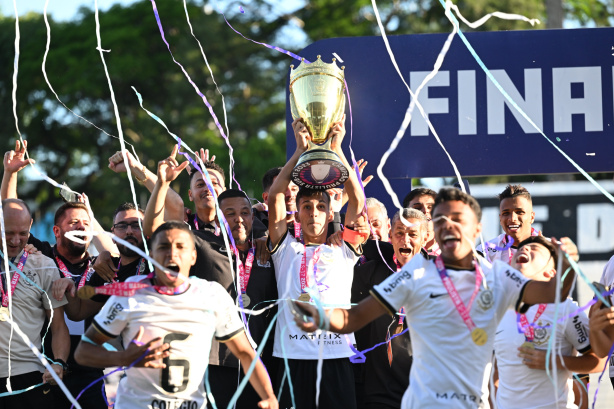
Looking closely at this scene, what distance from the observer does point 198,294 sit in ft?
16.2

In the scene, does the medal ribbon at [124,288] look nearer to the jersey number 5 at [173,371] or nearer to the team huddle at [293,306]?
the team huddle at [293,306]

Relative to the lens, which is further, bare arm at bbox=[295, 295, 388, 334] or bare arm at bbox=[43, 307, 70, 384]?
bare arm at bbox=[43, 307, 70, 384]

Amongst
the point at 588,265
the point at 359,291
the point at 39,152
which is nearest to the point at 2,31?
the point at 39,152

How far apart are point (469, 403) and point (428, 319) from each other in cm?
46

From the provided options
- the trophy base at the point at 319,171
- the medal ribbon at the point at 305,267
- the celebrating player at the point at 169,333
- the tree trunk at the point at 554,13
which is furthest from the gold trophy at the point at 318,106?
the tree trunk at the point at 554,13

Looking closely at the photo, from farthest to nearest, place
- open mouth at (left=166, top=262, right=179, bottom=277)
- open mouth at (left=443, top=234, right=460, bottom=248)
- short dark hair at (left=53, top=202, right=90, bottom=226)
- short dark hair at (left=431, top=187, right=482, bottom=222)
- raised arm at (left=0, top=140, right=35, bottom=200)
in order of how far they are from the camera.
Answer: short dark hair at (left=53, top=202, right=90, bottom=226), raised arm at (left=0, top=140, right=35, bottom=200), open mouth at (left=166, top=262, right=179, bottom=277), short dark hair at (left=431, top=187, right=482, bottom=222), open mouth at (left=443, top=234, right=460, bottom=248)

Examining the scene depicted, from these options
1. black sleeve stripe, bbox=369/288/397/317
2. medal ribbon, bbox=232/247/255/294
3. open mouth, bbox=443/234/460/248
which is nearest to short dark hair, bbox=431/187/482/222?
open mouth, bbox=443/234/460/248

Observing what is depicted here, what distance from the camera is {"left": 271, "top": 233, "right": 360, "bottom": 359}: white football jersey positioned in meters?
5.85

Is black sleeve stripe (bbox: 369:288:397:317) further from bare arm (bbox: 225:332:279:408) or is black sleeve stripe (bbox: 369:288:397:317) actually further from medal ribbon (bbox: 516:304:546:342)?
medal ribbon (bbox: 516:304:546:342)

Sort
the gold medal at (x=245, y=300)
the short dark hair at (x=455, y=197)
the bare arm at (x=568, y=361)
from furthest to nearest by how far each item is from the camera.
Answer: the gold medal at (x=245, y=300) < the bare arm at (x=568, y=361) < the short dark hair at (x=455, y=197)

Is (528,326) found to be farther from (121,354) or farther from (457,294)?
(121,354)

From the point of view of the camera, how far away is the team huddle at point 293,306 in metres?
4.57

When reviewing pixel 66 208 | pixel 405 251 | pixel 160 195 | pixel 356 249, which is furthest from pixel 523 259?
pixel 66 208

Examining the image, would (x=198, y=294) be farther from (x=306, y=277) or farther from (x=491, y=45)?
(x=491, y=45)
